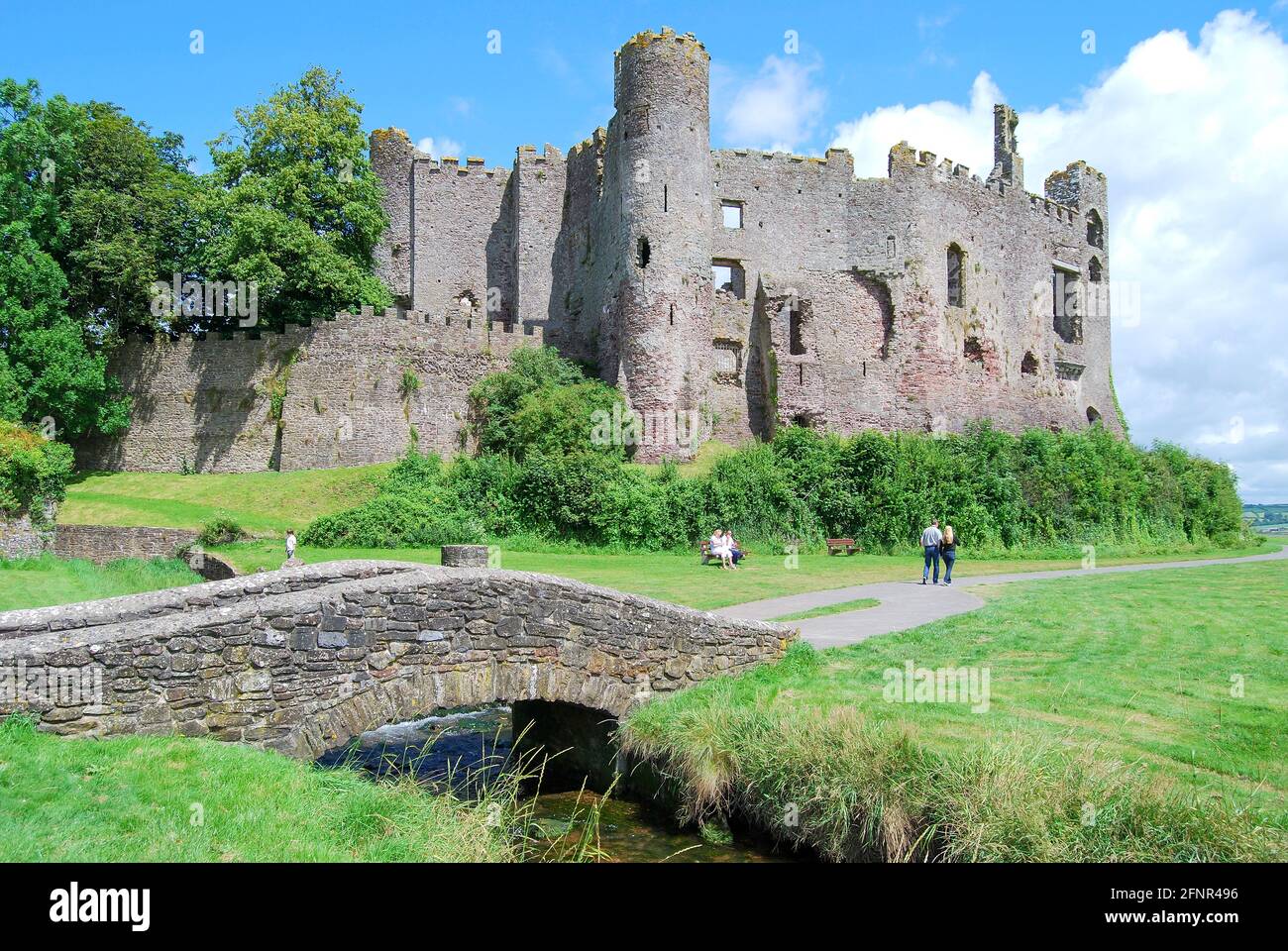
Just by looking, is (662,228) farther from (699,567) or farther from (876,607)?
(876,607)

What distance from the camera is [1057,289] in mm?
45719

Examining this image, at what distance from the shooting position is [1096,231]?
47.1m

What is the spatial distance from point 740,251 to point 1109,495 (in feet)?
54.0

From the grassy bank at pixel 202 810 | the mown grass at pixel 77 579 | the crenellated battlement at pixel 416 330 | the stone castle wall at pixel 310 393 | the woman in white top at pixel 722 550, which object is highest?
the crenellated battlement at pixel 416 330

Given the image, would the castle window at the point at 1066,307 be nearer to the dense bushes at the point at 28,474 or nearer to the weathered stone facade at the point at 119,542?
the weathered stone facade at the point at 119,542

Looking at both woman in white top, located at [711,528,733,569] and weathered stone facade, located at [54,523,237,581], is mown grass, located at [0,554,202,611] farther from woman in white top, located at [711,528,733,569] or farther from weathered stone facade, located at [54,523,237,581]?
woman in white top, located at [711,528,733,569]

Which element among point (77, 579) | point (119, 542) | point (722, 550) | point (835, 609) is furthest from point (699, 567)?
point (119, 542)

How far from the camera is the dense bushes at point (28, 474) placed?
23.9 meters

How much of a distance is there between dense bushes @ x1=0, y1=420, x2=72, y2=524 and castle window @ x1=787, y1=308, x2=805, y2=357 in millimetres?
25157

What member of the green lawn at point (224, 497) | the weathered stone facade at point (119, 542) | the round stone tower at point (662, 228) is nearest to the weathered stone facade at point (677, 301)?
the round stone tower at point (662, 228)

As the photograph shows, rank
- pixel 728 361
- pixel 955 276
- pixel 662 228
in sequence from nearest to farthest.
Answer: pixel 662 228 < pixel 728 361 < pixel 955 276

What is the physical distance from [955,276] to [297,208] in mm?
27672

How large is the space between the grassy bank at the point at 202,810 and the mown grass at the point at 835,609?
7649mm
